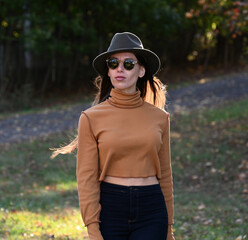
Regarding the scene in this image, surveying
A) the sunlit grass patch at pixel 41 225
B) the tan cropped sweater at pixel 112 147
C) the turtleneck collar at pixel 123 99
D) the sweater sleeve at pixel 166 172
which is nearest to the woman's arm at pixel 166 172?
the sweater sleeve at pixel 166 172

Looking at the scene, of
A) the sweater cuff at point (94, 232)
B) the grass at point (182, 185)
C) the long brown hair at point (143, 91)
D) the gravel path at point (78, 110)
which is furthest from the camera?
the gravel path at point (78, 110)

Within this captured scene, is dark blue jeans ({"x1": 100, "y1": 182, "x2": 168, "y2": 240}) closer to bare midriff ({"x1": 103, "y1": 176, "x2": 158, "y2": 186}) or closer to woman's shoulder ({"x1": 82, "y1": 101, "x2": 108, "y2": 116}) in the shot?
bare midriff ({"x1": 103, "y1": 176, "x2": 158, "y2": 186})

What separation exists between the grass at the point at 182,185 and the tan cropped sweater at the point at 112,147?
2.72 m

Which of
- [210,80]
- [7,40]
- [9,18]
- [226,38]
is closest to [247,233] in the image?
[9,18]

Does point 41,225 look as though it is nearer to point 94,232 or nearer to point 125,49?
point 94,232

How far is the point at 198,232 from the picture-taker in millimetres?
6367

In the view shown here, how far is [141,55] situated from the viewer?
3.10 m

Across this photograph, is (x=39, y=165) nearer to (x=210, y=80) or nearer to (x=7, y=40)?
(x=7, y=40)

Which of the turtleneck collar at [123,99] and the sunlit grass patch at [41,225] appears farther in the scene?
the sunlit grass patch at [41,225]

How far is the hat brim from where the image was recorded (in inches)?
119

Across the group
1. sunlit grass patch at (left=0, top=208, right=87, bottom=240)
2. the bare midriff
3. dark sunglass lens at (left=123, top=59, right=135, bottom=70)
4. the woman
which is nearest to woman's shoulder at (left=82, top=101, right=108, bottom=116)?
the woman

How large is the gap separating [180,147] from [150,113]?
28.9 feet

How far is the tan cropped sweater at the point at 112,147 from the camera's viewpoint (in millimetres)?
2832

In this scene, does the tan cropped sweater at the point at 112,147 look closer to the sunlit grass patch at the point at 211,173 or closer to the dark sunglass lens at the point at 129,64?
the dark sunglass lens at the point at 129,64
